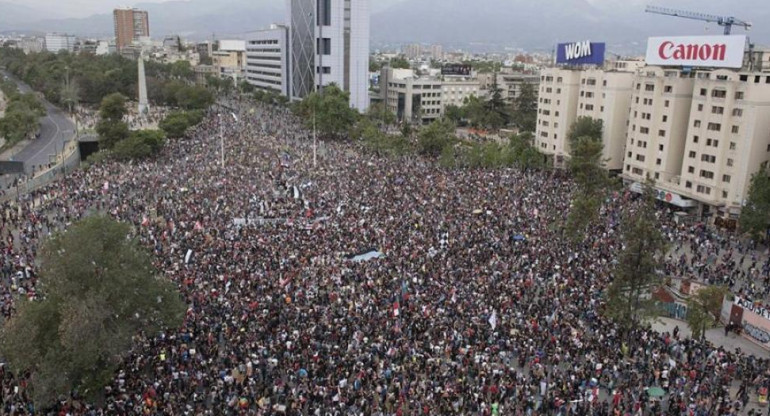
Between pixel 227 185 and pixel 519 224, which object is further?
pixel 227 185

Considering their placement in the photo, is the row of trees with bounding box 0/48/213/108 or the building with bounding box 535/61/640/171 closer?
the building with bounding box 535/61/640/171

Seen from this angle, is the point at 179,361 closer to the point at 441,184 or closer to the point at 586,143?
the point at 441,184

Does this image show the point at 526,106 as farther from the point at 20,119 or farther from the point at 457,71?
the point at 20,119

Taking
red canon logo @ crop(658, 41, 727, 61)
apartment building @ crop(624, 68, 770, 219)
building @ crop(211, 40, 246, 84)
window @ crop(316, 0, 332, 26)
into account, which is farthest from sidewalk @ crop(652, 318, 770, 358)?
building @ crop(211, 40, 246, 84)

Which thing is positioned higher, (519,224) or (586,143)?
(586,143)

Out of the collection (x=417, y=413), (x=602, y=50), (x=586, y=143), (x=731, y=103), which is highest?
(x=602, y=50)

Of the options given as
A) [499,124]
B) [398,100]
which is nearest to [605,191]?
[499,124]

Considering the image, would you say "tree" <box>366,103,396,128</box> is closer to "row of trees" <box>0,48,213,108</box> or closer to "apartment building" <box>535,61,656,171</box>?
"row of trees" <box>0,48,213,108</box>
